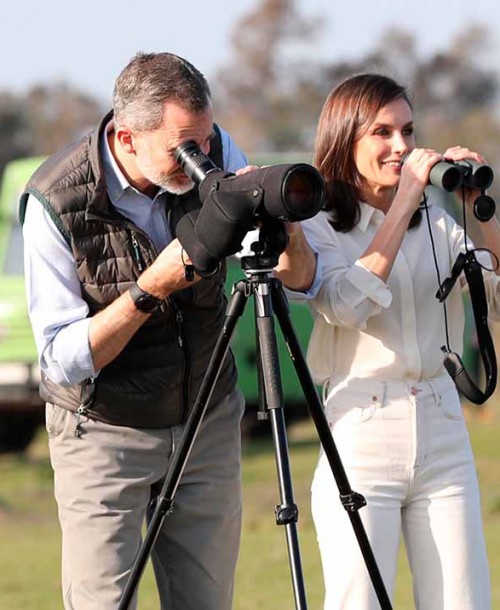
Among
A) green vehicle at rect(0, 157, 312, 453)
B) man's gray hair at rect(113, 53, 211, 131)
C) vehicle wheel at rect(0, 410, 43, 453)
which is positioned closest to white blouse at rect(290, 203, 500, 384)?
man's gray hair at rect(113, 53, 211, 131)

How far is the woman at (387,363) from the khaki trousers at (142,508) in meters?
0.26

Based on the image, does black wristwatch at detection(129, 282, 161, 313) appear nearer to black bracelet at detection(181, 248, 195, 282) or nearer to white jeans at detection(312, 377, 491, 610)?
black bracelet at detection(181, 248, 195, 282)

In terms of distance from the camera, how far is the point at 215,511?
3.78 metres

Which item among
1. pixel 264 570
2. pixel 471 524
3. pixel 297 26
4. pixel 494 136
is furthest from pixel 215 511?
pixel 297 26

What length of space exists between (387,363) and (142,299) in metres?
0.66

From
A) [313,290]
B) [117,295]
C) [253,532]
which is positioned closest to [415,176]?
[313,290]

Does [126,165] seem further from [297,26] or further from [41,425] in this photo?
[297,26]

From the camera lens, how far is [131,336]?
3451mm

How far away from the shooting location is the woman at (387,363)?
11.8 ft

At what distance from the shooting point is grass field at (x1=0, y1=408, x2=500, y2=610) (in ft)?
21.2

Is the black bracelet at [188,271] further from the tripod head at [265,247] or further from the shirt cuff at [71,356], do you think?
the shirt cuff at [71,356]

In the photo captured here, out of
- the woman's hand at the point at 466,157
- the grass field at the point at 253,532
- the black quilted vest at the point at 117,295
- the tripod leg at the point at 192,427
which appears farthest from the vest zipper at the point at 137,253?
the grass field at the point at 253,532

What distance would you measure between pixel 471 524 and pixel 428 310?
533 mm

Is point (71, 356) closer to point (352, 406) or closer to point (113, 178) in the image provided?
point (113, 178)
